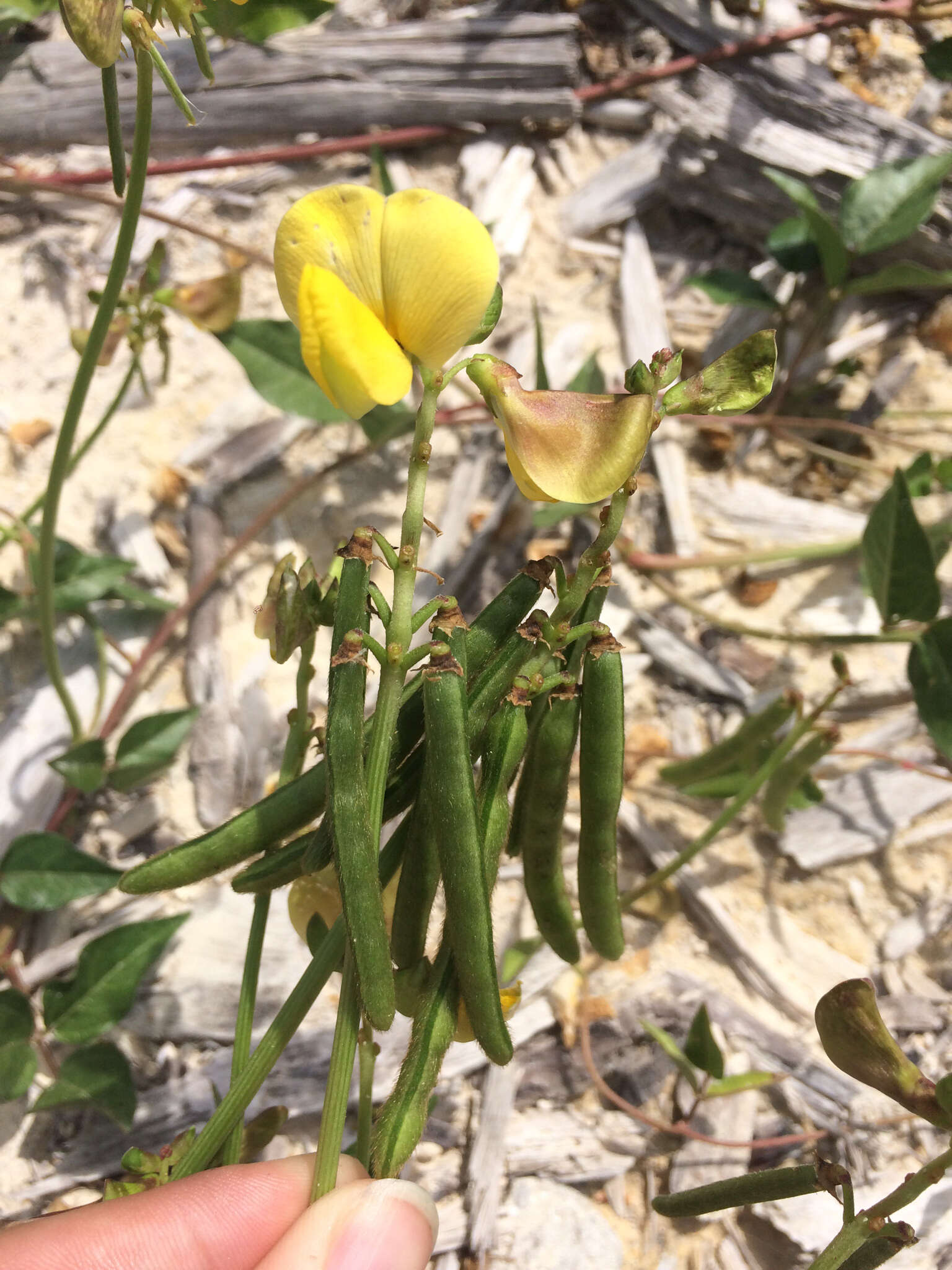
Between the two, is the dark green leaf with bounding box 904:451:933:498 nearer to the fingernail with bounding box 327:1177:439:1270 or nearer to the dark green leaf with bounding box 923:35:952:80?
the dark green leaf with bounding box 923:35:952:80

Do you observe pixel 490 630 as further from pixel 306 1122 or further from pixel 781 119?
pixel 781 119

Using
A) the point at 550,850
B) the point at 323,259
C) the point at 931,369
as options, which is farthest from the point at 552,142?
the point at 550,850

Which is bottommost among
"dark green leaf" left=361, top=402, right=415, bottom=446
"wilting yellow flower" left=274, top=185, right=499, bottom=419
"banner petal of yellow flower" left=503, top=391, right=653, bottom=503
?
"dark green leaf" left=361, top=402, right=415, bottom=446

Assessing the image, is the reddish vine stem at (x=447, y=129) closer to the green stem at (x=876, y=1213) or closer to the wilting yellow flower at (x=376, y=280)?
the wilting yellow flower at (x=376, y=280)

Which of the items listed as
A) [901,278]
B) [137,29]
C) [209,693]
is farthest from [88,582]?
[901,278]

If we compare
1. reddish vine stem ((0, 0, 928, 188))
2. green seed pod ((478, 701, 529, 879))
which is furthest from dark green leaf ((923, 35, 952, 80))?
green seed pod ((478, 701, 529, 879))

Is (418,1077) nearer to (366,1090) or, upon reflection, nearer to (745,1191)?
(366,1090)
